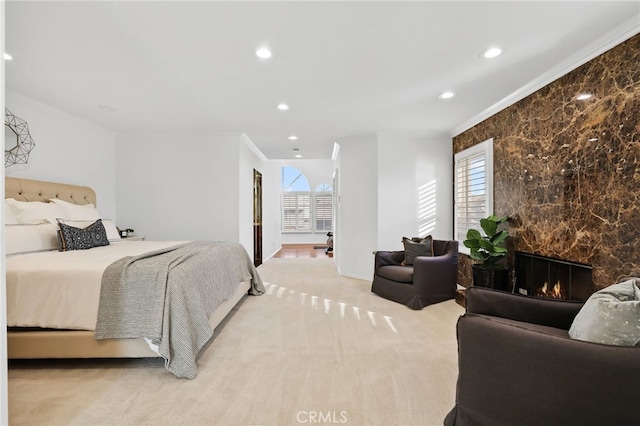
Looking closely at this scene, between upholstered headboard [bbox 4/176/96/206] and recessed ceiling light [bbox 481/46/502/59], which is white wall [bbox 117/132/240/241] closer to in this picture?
upholstered headboard [bbox 4/176/96/206]

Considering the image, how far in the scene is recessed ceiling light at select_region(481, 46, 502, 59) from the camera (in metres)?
2.51

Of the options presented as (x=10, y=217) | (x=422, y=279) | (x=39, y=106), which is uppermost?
(x=39, y=106)

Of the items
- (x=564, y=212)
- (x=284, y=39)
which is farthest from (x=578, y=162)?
(x=284, y=39)

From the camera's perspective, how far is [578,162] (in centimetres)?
270

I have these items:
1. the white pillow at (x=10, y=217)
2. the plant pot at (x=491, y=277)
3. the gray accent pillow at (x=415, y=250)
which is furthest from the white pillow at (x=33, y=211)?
the plant pot at (x=491, y=277)

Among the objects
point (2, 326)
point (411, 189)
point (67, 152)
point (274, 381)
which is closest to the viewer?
point (2, 326)

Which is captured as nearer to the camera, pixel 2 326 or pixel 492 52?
pixel 2 326

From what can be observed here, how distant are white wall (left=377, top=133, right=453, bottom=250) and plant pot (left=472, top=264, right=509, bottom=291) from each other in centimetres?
159

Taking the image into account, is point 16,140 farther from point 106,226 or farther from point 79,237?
point 79,237

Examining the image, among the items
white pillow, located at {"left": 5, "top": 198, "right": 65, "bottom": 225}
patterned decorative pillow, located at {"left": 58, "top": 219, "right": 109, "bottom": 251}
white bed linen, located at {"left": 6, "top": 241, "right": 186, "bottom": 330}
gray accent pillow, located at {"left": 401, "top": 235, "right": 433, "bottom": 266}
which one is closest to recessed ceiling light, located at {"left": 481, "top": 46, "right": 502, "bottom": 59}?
gray accent pillow, located at {"left": 401, "top": 235, "right": 433, "bottom": 266}

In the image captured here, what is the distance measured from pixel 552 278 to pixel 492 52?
2180 millimetres

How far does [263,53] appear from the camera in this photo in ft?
8.41

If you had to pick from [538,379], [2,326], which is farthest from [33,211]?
[538,379]

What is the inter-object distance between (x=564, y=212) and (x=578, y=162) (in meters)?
0.46
